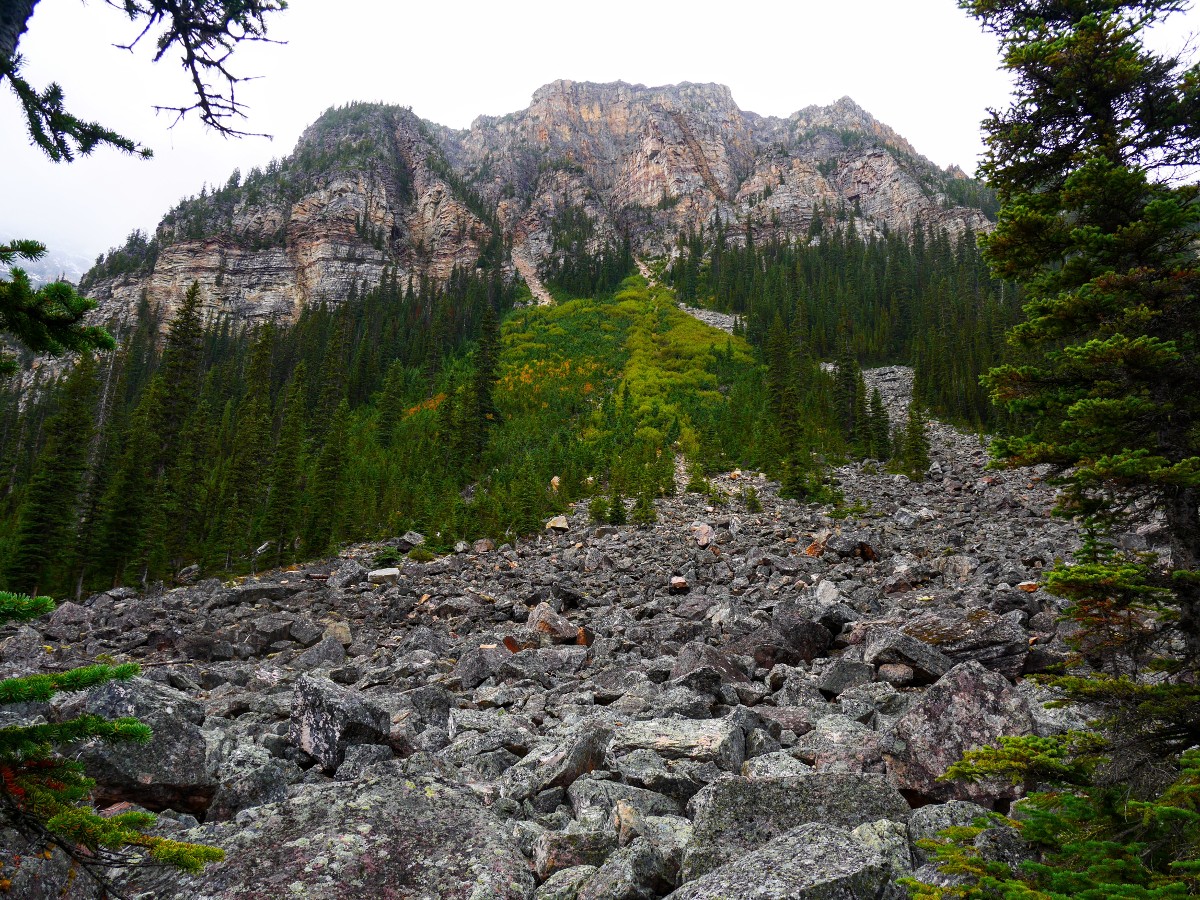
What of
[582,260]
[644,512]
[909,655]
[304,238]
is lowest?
[909,655]

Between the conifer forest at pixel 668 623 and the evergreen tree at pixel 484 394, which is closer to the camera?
the conifer forest at pixel 668 623

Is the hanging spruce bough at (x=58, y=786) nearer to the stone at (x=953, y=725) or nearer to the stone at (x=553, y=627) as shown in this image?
the stone at (x=953, y=725)

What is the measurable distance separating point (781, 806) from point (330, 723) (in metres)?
5.13

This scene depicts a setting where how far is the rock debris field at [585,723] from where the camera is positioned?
13.6 feet

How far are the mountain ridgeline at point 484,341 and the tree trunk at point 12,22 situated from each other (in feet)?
12.0

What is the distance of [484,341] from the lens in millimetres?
52938

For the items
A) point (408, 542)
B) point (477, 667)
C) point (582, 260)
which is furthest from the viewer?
point (582, 260)

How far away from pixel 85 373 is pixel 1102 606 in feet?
189

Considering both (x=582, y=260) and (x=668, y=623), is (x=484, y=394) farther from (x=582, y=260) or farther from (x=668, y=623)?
(x=582, y=260)

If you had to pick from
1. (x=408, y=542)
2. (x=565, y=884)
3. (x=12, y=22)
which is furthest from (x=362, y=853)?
(x=408, y=542)

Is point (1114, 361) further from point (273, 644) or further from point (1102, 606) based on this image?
point (273, 644)

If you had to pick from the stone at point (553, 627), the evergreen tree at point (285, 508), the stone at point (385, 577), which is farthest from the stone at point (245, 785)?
the evergreen tree at point (285, 508)

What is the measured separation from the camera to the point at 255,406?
50.2 metres

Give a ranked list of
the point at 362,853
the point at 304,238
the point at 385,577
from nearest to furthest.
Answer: the point at 362,853 → the point at 385,577 → the point at 304,238
